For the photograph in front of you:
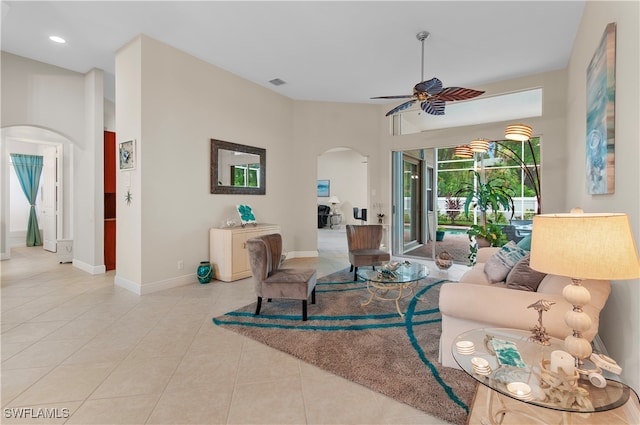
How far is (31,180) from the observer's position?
7715mm

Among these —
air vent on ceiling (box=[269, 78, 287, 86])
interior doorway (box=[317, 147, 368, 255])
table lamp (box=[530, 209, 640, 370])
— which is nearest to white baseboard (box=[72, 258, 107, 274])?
air vent on ceiling (box=[269, 78, 287, 86])

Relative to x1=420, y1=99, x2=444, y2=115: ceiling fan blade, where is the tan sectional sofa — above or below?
below

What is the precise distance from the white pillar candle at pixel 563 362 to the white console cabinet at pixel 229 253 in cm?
392

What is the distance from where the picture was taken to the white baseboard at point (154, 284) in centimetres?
400

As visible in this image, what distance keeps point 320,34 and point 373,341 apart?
368cm

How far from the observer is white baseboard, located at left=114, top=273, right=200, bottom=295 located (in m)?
4.00

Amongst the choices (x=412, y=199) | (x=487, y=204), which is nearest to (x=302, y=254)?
(x=412, y=199)

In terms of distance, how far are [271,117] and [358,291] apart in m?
3.82

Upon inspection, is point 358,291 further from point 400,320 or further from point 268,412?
point 268,412

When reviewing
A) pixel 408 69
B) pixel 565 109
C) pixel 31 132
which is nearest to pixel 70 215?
pixel 31 132

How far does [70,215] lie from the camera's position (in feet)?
21.1

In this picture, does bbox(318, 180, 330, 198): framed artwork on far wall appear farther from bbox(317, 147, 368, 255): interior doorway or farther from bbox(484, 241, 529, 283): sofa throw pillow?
bbox(484, 241, 529, 283): sofa throw pillow

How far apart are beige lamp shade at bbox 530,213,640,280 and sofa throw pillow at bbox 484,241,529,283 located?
4.85 feet

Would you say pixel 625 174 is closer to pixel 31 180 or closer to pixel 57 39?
pixel 57 39
